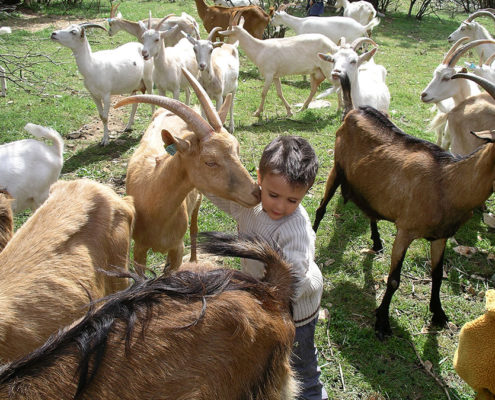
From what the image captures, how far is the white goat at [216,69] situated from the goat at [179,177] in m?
3.99

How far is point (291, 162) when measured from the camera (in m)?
2.32

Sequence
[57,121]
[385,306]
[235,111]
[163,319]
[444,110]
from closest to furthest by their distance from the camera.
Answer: [163,319] < [385,306] < [444,110] < [57,121] < [235,111]

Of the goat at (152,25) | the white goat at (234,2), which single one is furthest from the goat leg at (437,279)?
the white goat at (234,2)

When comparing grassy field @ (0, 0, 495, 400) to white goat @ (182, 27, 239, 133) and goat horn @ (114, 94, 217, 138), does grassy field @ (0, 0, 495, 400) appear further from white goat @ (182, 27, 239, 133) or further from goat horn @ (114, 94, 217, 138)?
goat horn @ (114, 94, 217, 138)

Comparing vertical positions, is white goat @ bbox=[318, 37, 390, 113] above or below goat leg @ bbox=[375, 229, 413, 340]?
above

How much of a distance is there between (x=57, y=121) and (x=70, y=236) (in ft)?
17.1

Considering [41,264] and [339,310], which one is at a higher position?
[41,264]

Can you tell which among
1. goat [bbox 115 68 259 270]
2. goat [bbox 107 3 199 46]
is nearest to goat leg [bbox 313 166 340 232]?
goat [bbox 115 68 259 270]

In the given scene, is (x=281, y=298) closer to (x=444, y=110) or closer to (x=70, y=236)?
(x=70, y=236)

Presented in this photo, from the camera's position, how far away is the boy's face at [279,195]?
2.31 metres

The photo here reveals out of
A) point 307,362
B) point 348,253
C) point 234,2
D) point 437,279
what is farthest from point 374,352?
point 234,2

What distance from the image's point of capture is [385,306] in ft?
11.6

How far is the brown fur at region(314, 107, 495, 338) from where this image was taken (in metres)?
3.28

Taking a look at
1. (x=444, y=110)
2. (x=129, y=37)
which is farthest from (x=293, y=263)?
(x=129, y=37)
